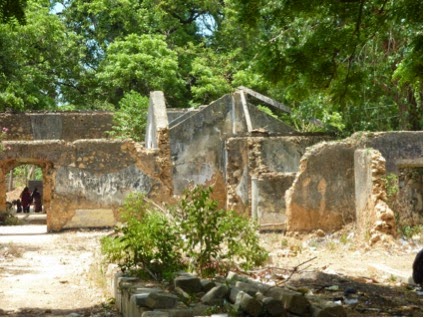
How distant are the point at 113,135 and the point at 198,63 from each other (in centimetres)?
726

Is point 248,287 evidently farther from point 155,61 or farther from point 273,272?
point 155,61

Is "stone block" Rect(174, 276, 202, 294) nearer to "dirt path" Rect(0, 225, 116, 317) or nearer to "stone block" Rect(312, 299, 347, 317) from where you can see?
"dirt path" Rect(0, 225, 116, 317)

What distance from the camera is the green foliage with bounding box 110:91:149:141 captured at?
2450 centimetres

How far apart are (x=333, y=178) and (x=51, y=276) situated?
681cm

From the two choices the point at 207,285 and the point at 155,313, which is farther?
the point at 207,285

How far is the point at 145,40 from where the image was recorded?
2905 cm

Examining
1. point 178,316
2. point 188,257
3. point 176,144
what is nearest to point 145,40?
point 176,144

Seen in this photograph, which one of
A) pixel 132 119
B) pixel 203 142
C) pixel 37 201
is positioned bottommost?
pixel 37 201

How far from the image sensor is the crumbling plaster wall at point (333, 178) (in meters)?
15.8

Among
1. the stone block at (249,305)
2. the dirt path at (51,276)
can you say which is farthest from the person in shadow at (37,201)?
the stone block at (249,305)

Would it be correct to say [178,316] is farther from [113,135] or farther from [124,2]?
[124,2]

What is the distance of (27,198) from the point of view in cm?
2797

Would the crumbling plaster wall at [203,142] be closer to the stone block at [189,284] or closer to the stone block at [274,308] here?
the stone block at [189,284]

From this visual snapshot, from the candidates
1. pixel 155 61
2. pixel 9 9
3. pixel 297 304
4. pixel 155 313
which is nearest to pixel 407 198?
pixel 297 304
